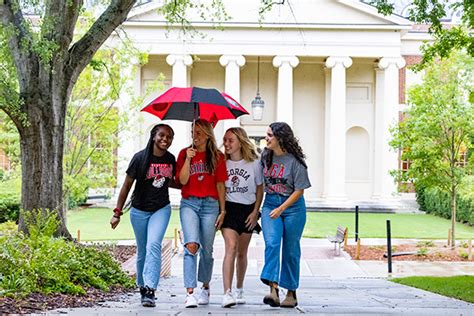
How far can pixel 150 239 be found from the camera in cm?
661

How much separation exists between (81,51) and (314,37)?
26.3 meters

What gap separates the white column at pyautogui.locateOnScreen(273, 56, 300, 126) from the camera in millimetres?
35625

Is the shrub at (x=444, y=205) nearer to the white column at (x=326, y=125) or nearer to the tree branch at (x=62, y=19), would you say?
the white column at (x=326, y=125)

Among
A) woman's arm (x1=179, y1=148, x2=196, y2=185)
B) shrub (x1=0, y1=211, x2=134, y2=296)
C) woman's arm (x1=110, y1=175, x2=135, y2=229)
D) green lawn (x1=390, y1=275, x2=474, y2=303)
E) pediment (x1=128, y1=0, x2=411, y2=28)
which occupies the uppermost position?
pediment (x1=128, y1=0, x2=411, y2=28)

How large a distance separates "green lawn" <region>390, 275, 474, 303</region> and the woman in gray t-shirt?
9.47ft

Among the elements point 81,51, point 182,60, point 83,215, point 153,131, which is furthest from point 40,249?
point 182,60

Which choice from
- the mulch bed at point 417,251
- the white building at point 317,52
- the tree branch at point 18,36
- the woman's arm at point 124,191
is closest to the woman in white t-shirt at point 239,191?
the woman's arm at point 124,191

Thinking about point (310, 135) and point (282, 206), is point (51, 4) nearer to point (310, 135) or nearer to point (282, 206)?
point (282, 206)

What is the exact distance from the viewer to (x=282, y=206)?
6633 millimetres

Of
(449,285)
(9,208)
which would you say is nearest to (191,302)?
(449,285)

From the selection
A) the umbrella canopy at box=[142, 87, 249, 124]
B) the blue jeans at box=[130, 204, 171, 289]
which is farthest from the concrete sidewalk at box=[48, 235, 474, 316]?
the umbrella canopy at box=[142, 87, 249, 124]

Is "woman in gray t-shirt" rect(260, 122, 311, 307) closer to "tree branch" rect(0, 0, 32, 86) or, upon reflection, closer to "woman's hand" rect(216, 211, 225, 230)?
"woman's hand" rect(216, 211, 225, 230)

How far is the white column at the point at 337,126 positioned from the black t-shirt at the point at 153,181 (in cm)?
2926

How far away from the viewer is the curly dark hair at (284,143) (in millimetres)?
6719
